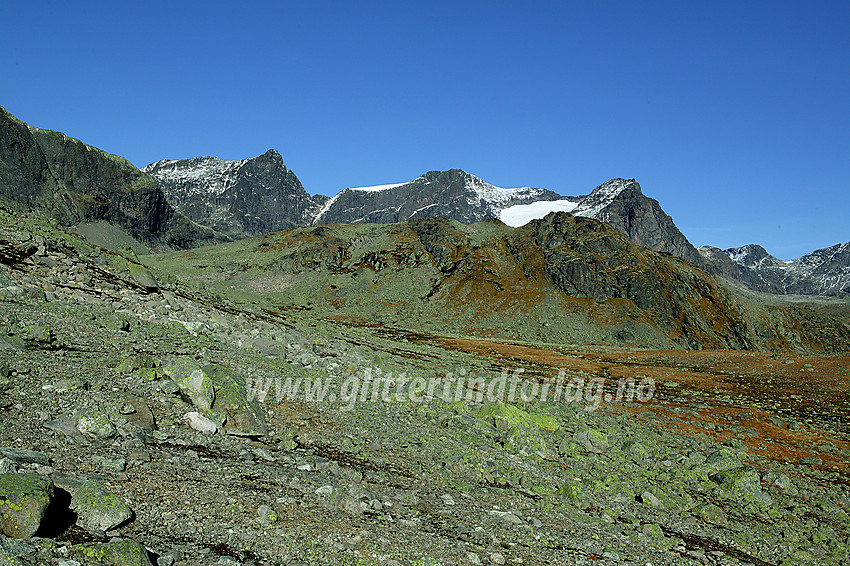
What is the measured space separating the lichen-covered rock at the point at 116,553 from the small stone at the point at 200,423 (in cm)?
703

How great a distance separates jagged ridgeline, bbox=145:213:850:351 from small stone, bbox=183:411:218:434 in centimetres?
10575

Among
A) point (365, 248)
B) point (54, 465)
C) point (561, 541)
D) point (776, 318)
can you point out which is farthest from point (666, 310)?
point (54, 465)

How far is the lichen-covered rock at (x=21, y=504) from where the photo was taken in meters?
7.21

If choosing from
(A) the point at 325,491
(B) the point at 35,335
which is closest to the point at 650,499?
(A) the point at 325,491

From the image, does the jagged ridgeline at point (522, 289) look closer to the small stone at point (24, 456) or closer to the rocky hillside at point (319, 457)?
the rocky hillside at point (319, 457)

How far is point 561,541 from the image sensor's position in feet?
42.1

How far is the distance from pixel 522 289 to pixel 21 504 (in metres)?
141

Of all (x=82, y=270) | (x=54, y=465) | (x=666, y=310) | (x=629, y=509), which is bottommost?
(x=629, y=509)

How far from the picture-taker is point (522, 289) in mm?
143375

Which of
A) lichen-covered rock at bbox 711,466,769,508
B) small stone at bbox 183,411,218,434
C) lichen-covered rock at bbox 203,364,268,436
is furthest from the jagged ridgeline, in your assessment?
small stone at bbox 183,411,218,434

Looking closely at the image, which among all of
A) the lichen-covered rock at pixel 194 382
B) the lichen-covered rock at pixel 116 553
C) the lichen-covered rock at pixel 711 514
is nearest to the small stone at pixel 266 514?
the lichen-covered rock at pixel 116 553

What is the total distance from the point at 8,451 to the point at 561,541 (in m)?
13.2

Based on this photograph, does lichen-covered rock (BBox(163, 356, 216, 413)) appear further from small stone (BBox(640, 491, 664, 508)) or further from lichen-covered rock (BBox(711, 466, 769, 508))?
lichen-covered rock (BBox(711, 466, 769, 508))

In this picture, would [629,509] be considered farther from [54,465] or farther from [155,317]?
[155,317]
